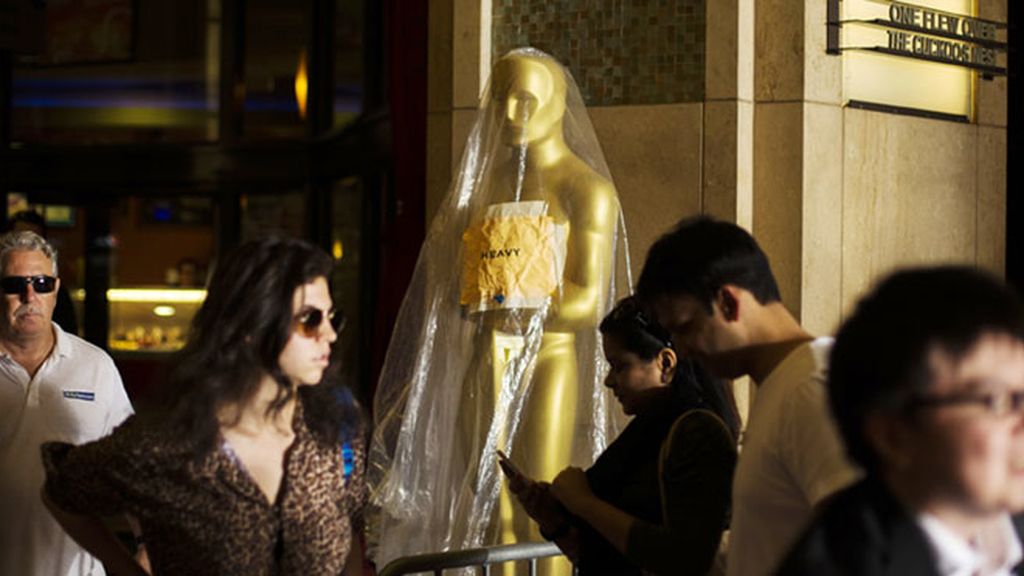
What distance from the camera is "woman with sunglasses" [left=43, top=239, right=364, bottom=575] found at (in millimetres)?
3088

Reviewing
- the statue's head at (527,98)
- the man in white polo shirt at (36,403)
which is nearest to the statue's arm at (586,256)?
the statue's head at (527,98)

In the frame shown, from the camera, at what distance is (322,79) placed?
14.4 m

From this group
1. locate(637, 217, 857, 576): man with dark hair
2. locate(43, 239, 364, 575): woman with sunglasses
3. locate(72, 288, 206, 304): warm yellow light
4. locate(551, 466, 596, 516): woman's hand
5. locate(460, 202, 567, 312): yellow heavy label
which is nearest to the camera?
locate(637, 217, 857, 576): man with dark hair

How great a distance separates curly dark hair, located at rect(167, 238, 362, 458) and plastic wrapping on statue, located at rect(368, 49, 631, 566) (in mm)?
2880

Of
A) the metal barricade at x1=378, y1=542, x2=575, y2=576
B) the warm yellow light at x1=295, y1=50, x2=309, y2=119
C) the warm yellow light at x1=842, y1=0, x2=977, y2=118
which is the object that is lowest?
the metal barricade at x1=378, y1=542, x2=575, y2=576

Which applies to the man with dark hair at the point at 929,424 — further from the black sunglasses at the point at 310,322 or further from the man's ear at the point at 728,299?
the black sunglasses at the point at 310,322

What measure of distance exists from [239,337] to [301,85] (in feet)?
39.3

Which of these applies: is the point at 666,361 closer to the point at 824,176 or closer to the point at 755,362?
the point at 755,362

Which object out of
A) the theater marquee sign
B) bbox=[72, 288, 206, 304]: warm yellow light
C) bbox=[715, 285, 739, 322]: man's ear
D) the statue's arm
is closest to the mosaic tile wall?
the theater marquee sign

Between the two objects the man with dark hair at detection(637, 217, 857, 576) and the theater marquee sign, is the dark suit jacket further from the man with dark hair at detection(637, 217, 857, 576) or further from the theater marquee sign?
the theater marquee sign

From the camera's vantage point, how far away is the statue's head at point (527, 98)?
618cm

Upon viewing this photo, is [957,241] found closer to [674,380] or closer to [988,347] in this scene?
[674,380]

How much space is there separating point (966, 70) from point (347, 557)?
529 centimetres

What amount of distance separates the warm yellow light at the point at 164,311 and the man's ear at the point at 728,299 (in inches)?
534
